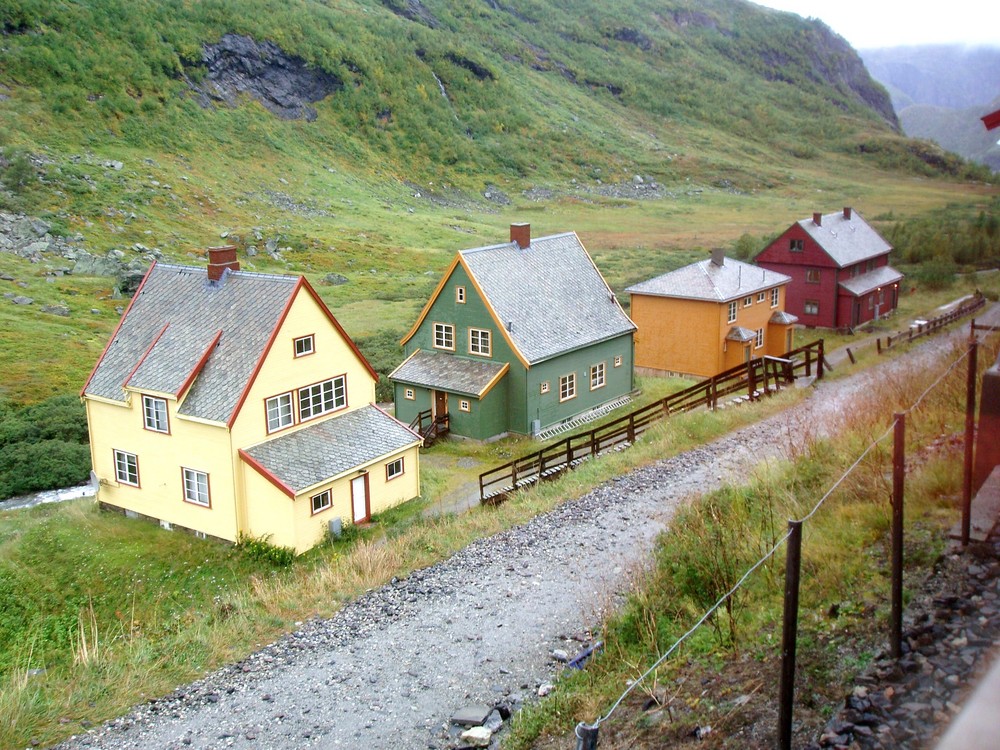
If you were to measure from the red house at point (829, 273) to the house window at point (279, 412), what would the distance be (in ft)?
105

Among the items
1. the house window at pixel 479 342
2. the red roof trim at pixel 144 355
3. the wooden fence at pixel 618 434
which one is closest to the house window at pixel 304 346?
the red roof trim at pixel 144 355

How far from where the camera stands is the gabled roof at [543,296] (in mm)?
32406

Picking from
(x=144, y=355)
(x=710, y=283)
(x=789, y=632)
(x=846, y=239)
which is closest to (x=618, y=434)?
(x=710, y=283)

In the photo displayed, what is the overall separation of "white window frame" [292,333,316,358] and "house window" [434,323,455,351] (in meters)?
8.98

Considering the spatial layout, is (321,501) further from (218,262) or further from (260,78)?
(260,78)

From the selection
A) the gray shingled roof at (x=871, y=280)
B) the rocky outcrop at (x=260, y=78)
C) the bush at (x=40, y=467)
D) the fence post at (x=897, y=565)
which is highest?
the rocky outcrop at (x=260, y=78)

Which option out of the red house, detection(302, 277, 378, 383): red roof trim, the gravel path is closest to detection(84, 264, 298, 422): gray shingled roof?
detection(302, 277, 378, 383): red roof trim

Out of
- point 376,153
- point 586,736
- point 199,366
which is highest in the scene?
point 376,153

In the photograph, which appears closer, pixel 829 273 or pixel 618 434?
pixel 618 434

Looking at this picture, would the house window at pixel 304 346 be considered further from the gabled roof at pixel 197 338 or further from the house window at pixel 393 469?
the house window at pixel 393 469

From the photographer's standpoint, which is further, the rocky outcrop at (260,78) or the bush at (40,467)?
the rocky outcrop at (260,78)

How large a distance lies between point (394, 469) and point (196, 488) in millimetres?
5552

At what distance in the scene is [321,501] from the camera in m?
23.9

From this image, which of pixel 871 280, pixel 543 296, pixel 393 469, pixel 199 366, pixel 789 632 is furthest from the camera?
pixel 871 280
